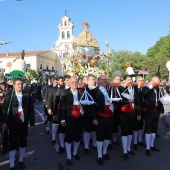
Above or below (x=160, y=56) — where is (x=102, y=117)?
below

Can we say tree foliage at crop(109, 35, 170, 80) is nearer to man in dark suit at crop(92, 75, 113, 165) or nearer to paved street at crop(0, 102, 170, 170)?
paved street at crop(0, 102, 170, 170)

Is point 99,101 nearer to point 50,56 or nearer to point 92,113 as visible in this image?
point 92,113

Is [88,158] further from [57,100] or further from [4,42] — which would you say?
[4,42]

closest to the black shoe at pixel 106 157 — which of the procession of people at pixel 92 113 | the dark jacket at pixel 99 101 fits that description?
the procession of people at pixel 92 113

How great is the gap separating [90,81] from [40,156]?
7.24 feet

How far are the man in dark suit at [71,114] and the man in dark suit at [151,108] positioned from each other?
172 centimetres

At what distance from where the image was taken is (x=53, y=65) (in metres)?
92.4

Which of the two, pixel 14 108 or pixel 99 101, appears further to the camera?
pixel 99 101

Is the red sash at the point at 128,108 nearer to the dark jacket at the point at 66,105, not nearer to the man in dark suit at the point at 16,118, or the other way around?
the dark jacket at the point at 66,105

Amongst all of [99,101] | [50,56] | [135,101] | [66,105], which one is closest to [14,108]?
[66,105]

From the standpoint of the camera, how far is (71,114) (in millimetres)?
6207

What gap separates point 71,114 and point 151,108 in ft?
6.80

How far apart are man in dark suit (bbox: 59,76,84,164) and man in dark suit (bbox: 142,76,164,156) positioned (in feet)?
5.66

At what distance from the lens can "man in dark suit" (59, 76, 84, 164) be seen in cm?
618
